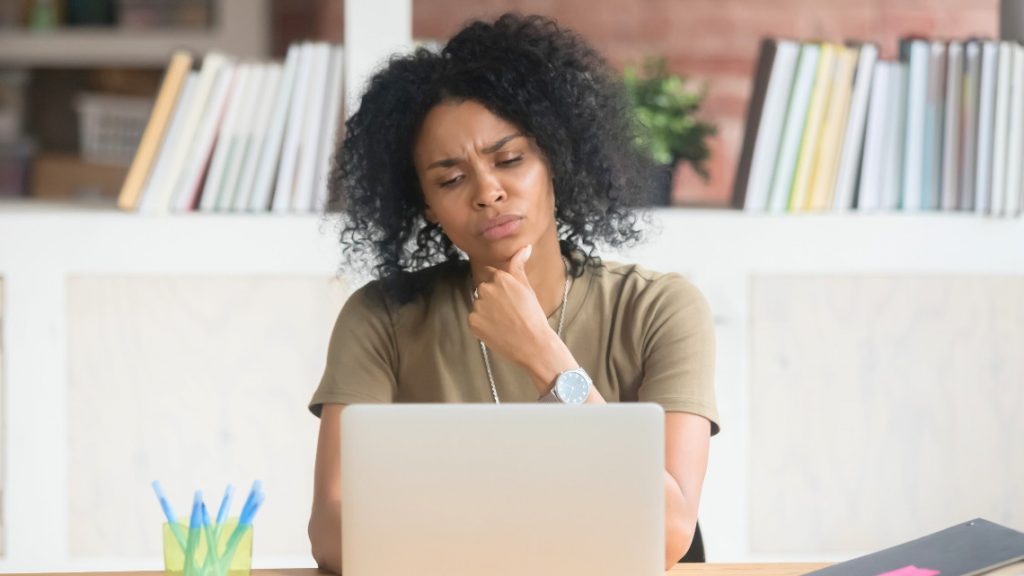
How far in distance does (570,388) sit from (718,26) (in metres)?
2.22

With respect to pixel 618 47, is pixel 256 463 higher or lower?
lower

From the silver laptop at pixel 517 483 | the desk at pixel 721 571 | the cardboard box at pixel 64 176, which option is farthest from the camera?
the cardboard box at pixel 64 176

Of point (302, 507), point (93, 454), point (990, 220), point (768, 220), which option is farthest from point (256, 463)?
point (990, 220)

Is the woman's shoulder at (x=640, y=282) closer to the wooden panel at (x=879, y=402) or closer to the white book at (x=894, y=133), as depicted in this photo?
the wooden panel at (x=879, y=402)

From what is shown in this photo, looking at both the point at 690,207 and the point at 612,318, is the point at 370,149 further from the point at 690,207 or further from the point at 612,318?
the point at 690,207

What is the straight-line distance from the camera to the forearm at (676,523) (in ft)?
4.49

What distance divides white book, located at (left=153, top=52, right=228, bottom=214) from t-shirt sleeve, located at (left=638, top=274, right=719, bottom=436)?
1095 millimetres

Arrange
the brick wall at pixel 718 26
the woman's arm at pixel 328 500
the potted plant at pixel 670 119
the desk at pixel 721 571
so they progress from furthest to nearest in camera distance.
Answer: the brick wall at pixel 718 26 → the potted plant at pixel 670 119 → the woman's arm at pixel 328 500 → the desk at pixel 721 571

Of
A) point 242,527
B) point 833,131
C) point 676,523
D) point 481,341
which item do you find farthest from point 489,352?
point 833,131

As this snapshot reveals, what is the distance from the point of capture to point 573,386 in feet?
→ 4.85

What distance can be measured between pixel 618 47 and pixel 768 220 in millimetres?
1195

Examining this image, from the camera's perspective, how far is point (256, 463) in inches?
95.9

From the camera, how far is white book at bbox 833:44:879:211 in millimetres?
2428

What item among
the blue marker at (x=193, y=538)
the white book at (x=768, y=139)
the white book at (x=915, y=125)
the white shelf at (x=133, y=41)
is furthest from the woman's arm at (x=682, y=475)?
the white shelf at (x=133, y=41)
